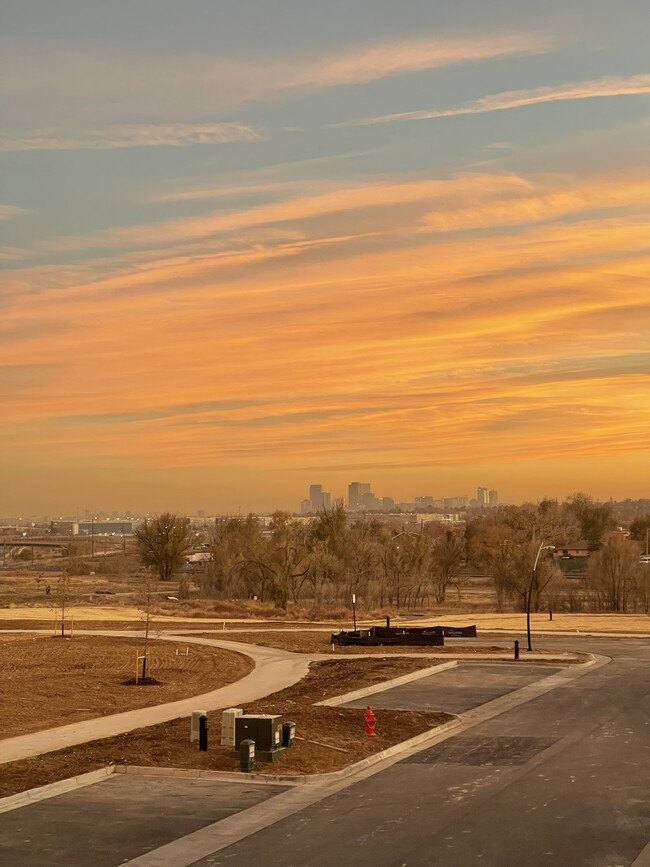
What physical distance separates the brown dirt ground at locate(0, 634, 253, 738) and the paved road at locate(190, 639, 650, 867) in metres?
12.1

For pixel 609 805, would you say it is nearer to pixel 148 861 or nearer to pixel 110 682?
pixel 148 861

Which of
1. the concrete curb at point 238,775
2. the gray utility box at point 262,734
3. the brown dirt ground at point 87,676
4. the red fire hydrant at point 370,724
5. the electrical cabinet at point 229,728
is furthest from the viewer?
the brown dirt ground at point 87,676

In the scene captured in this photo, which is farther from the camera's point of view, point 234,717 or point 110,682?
point 110,682

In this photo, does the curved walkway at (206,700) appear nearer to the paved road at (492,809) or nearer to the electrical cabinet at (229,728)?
the electrical cabinet at (229,728)

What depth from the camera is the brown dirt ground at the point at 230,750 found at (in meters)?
23.0

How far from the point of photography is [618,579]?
4306 inches

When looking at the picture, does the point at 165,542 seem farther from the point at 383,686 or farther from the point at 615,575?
the point at 383,686

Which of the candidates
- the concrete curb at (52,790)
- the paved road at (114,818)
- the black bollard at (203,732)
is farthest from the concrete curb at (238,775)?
the black bollard at (203,732)

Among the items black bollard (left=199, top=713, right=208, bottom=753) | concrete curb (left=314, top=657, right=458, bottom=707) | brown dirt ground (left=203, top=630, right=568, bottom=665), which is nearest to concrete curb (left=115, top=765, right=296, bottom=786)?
black bollard (left=199, top=713, right=208, bottom=753)

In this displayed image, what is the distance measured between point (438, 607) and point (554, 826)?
9346 centimetres

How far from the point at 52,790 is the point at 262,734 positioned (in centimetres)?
530

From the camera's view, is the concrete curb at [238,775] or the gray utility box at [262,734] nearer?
the concrete curb at [238,775]

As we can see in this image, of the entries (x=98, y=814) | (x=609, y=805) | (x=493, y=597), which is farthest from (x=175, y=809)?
(x=493, y=597)

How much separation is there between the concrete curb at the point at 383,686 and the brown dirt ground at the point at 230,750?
71cm
